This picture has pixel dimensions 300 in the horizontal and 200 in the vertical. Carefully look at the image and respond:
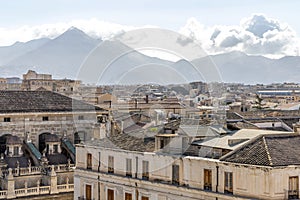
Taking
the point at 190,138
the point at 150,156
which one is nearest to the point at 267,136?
the point at 190,138

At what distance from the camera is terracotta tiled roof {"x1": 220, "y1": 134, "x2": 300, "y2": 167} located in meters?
23.0

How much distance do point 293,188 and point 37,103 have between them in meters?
23.9

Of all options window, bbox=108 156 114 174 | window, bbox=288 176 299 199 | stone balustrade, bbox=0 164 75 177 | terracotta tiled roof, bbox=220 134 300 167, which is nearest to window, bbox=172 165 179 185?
terracotta tiled roof, bbox=220 134 300 167

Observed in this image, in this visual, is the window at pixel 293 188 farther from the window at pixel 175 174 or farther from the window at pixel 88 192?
the window at pixel 88 192

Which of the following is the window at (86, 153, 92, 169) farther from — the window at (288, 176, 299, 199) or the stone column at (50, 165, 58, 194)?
the window at (288, 176, 299, 199)

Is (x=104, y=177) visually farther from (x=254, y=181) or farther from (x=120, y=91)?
(x=254, y=181)

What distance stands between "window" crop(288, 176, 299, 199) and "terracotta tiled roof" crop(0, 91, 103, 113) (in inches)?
899

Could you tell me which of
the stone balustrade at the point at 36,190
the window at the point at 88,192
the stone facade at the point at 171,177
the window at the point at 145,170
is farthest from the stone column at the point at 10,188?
the window at the point at 145,170

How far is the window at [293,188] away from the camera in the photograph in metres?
22.7

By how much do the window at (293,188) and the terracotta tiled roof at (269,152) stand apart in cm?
63

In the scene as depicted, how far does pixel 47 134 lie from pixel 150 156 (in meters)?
15.6

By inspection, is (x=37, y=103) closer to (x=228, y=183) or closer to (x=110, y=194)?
(x=110, y=194)

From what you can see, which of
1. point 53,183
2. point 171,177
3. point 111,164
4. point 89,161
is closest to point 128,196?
point 111,164

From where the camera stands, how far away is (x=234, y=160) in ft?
78.4
